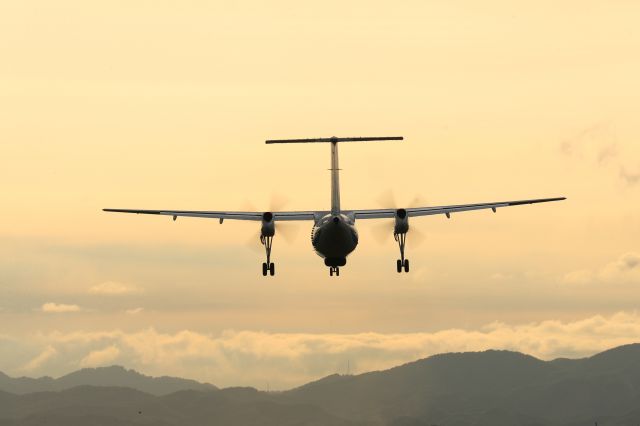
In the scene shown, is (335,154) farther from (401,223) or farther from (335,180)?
(401,223)

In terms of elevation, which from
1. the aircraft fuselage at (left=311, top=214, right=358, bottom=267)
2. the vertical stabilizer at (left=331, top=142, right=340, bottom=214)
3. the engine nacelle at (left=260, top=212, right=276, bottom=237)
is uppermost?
the vertical stabilizer at (left=331, top=142, right=340, bottom=214)

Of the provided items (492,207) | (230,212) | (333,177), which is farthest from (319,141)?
(492,207)

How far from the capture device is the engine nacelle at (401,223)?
3743 inches

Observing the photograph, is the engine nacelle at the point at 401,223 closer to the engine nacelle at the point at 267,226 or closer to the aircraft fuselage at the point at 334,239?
the aircraft fuselage at the point at 334,239

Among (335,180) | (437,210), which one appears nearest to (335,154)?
(335,180)

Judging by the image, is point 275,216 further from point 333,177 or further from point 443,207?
point 443,207

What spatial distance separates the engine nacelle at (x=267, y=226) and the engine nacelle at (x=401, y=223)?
1079 cm

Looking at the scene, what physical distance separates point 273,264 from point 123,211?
1427 centimetres

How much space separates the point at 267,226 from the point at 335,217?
6.80 m

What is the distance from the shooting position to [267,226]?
9338cm

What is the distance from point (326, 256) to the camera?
9125cm

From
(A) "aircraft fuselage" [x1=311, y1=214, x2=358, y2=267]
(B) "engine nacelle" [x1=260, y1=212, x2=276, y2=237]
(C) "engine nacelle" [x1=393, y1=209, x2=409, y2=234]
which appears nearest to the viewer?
(A) "aircraft fuselage" [x1=311, y1=214, x2=358, y2=267]

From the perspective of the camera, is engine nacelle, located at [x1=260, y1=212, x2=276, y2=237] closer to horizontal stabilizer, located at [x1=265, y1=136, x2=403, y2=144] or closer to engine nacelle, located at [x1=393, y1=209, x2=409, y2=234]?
horizontal stabilizer, located at [x1=265, y1=136, x2=403, y2=144]

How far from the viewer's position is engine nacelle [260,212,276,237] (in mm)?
93375
